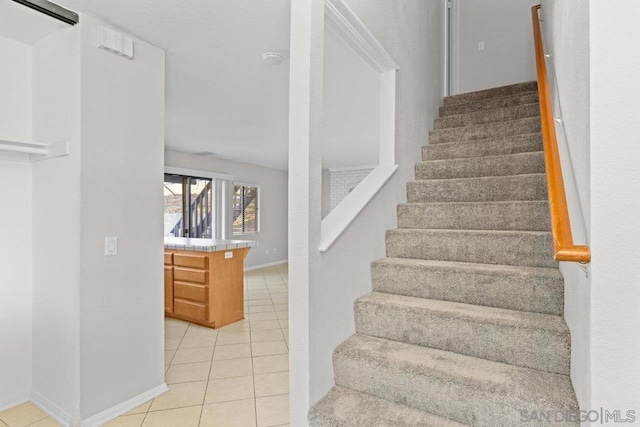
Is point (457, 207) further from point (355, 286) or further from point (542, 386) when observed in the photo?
point (542, 386)

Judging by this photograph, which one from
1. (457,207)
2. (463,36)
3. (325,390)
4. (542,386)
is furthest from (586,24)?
(463,36)

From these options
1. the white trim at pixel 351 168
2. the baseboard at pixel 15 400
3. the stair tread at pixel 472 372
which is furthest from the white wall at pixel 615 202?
the white trim at pixel 351 168

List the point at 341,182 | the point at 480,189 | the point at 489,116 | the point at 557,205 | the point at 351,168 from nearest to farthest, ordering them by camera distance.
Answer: the point at 557,205 → the point at 480,189 → the point at 489,116 → the point at 351,168 → the point at 341,182

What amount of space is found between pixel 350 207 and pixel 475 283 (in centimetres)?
77

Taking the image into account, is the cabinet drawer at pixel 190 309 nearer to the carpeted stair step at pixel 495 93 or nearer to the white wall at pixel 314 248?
the white wall at pixel 314 248

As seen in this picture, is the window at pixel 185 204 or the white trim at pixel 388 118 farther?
the window at pixel 185 204

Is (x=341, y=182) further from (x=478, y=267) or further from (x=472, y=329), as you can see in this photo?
(x=472, y=329)

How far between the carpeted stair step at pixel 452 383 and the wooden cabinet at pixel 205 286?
98.5 inches

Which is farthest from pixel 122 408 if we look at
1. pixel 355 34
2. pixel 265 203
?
pixel 265 203

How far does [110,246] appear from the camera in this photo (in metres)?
2.11

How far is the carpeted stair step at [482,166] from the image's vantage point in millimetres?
2375

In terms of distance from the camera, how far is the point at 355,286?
187 centimetres

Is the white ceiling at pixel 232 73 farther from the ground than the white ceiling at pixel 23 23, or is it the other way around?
the white ceiling at pixel 232 73

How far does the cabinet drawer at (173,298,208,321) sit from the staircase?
2526 mm
